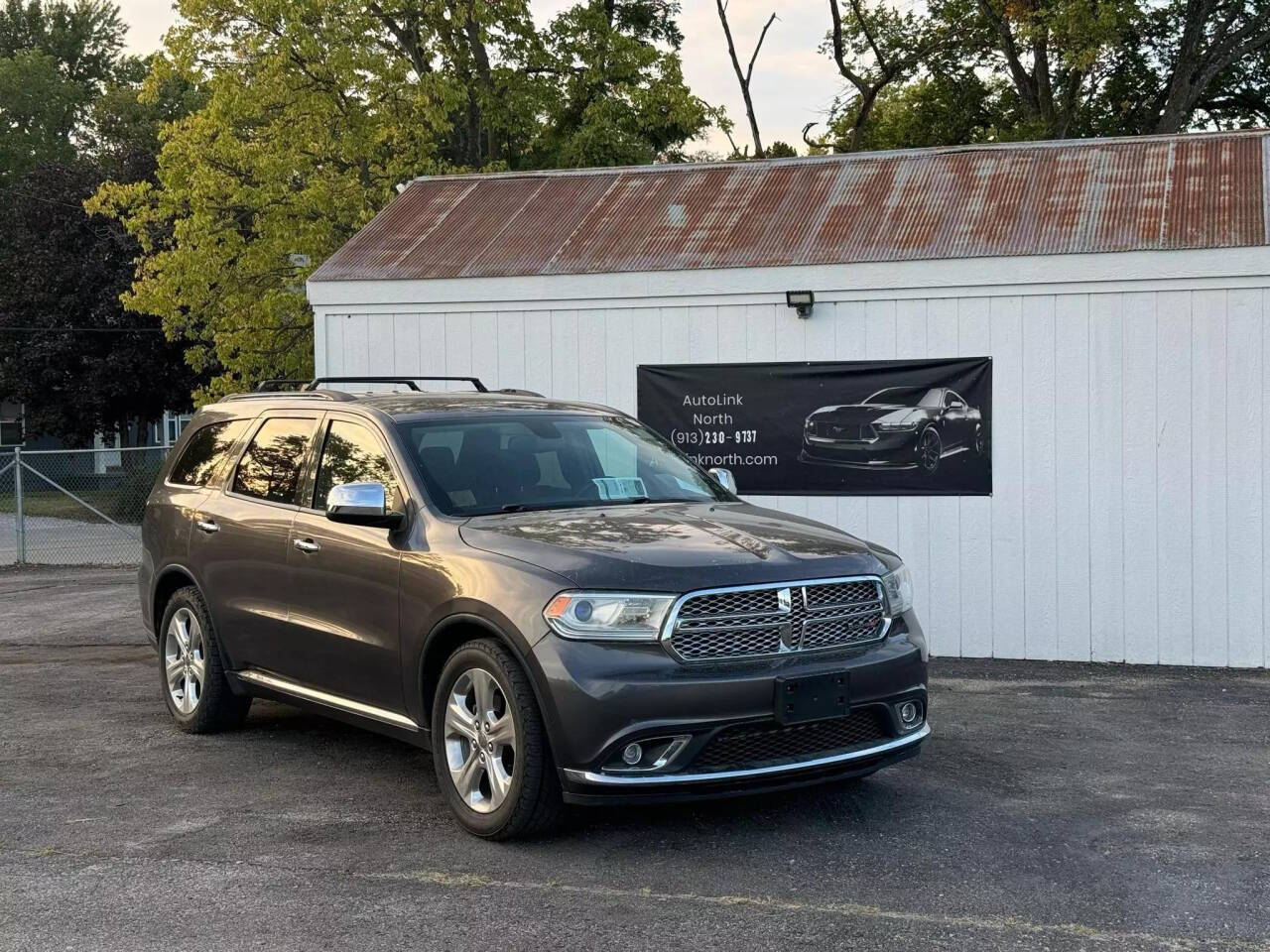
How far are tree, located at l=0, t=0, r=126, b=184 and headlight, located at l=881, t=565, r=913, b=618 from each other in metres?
49.5

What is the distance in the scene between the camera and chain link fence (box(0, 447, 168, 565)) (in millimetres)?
18859

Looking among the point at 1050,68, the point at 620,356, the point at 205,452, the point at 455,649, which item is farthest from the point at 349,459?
the point at 1050,68

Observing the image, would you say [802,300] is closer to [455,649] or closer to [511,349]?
[511,349]

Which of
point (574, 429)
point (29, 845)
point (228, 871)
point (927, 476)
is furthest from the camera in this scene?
point (927, 476)

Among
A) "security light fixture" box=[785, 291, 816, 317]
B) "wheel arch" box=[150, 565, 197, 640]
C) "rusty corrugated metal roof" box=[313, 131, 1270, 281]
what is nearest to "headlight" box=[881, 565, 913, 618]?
"wheel arch" box=[150, 565, 197, 640]

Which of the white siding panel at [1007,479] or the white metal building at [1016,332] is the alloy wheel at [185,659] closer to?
the white metal building at [1016,332]

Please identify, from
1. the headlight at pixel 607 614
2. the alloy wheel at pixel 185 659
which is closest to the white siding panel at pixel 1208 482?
the headlight at pixel 607 614

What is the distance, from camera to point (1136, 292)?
9961 mm

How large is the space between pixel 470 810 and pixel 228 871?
93cm

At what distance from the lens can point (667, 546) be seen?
5.48 meters

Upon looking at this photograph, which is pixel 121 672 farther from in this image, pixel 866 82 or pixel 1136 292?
pixel 866 82

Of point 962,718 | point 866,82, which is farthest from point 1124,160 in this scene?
point 866,82

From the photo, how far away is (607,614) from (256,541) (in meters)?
2.47

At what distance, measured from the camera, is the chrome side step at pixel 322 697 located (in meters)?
6.05
